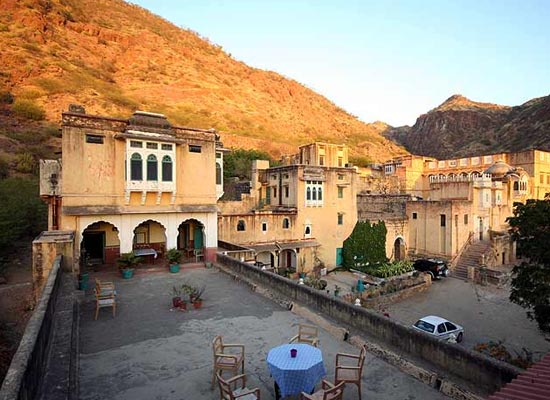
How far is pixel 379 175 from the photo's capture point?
159ft

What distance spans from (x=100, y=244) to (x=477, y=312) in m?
23.1

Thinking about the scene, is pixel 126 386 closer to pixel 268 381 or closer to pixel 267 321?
pixel 268 381

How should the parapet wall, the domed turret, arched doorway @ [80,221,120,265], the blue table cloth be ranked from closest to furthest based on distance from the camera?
1. the blue table cloth
2. the parapet wall
3. arched doorway @ [80,221,120,265]
4. the domed turret

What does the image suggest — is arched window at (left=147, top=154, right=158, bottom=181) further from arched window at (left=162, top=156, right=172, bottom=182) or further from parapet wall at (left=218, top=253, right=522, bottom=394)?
parapet wall at (left=218, top=253, right=522, bottom=394)

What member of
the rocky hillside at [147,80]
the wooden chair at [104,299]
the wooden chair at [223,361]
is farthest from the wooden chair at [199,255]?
the rocky hillside at [147,80]

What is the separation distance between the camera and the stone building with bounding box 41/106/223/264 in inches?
552

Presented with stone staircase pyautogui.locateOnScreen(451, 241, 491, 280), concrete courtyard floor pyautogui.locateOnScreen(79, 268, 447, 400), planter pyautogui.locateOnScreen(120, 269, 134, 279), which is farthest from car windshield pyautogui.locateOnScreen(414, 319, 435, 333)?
stone staircase pyautogui.locateOnScreen(451, 241, 491, 280)

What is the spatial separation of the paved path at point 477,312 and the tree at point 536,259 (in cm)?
417

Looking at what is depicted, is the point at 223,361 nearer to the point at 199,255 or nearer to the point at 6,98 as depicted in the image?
the point at 199,255

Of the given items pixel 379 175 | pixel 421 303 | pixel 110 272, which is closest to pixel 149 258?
pixel 110 272

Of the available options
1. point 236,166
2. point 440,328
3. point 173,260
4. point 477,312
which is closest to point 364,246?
point 477,312

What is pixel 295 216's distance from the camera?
26.4 m

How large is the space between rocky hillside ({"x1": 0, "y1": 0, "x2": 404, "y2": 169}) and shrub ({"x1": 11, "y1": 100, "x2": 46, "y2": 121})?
0.12m

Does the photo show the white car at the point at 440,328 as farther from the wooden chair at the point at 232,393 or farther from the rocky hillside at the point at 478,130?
the rocky hillside at the point at 478,130
